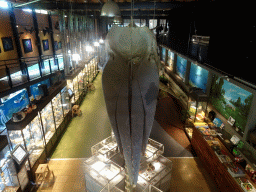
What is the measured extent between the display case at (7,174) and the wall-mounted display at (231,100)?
734 centimetres

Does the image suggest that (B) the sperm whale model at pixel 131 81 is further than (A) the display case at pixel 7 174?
No

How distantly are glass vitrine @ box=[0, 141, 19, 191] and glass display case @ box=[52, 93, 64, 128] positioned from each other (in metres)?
3.58

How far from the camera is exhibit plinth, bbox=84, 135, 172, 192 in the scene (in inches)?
196

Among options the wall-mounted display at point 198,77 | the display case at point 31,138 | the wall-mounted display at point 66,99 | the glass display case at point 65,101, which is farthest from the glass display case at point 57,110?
the wall-mounted display at point 198,77

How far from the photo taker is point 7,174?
17.7 ft

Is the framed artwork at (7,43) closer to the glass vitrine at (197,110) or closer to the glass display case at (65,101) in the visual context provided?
the glass display case at (65,101)

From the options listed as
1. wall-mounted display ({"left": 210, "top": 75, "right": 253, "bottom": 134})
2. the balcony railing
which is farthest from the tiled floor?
the balcony railing

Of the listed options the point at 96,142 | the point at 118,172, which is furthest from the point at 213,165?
the point at 96,142

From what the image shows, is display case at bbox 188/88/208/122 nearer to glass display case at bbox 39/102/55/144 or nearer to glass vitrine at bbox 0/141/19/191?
glass display case at bbox 39/102/55/144

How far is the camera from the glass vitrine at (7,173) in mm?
5269

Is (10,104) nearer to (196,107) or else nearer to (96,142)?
(96,142)

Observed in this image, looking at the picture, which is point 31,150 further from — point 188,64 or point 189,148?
point 188,64

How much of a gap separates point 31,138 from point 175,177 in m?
5.41

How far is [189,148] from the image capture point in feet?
27.1
